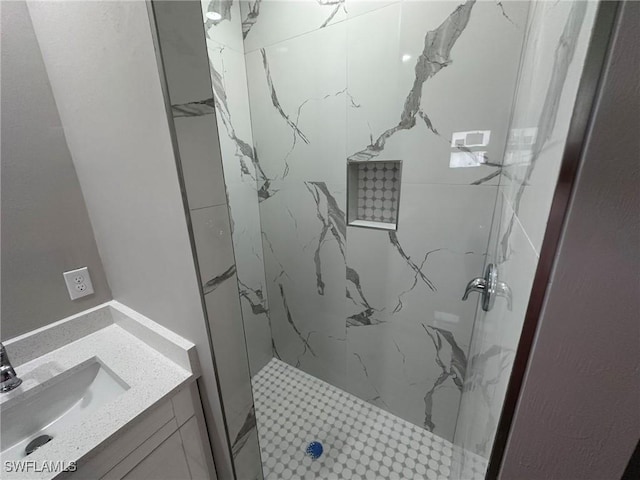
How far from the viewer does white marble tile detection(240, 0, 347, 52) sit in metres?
1.16

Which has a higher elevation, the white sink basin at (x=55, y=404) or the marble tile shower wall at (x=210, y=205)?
the marble tile shower wall at (x=210, y=205)

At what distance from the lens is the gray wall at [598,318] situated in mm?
253

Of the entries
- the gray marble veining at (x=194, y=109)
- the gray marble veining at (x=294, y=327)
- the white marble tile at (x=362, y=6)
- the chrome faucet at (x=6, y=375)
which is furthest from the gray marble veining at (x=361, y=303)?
the chrome faucet at (x=6, y=375)

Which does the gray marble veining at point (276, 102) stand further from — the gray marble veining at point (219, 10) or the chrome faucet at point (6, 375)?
the chrome faucet at point (6, 375)

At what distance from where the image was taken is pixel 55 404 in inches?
34.1

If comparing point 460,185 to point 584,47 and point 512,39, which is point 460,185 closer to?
point 512,39

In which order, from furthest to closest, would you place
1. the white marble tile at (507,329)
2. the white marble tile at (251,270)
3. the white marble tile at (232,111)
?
the white marble tile at (251,270) < the white marble tile at (232,111) < the white marble tile at (507,329)

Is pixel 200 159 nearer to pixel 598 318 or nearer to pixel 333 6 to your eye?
pixel 598 318

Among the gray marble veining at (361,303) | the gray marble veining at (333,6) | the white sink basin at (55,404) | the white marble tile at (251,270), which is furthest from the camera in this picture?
the white marble tile at (251,270)

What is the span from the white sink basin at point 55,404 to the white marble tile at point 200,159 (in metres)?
0.70

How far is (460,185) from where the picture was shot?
1.06 meters

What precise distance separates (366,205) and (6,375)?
150cm

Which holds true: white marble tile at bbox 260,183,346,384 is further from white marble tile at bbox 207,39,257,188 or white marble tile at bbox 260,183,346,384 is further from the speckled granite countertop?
the speckled granite countertop

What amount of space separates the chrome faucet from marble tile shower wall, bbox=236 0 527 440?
1190mm
